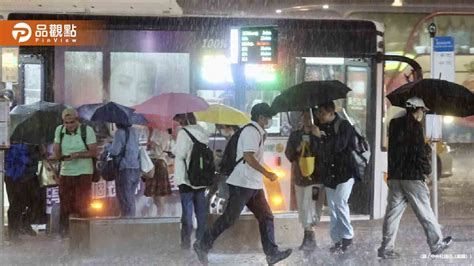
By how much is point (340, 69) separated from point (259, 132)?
9.80 ft

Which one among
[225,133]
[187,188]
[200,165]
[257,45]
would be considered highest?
[257,45]

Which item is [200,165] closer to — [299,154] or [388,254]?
[299,154]

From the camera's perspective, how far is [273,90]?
392 inches

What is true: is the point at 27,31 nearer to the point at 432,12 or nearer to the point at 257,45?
the point at 257,45

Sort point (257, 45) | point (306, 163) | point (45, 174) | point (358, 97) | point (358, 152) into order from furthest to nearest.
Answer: point (358, 97), point (257, 45), point (45, 174), point (306, 163), point (358, 152)

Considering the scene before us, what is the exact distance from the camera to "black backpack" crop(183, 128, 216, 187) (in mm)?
8367

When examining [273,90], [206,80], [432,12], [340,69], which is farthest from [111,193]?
[432,12]

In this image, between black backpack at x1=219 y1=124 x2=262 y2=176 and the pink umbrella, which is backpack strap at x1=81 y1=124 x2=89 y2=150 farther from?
black backpack at x1=219 y1=124 x2=262 y2=176

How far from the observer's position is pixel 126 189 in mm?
9305

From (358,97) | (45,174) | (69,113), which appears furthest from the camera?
(358,97)

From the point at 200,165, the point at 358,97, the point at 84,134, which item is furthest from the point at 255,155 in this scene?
the point at 358,97

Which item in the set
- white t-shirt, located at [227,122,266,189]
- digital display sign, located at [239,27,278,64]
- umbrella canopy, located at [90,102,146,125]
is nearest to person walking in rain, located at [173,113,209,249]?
white t-shirt, located at [227,122,266,189]

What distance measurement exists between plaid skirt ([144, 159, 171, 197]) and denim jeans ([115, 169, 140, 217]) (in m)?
0.24

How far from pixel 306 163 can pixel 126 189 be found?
2286 millimetres
